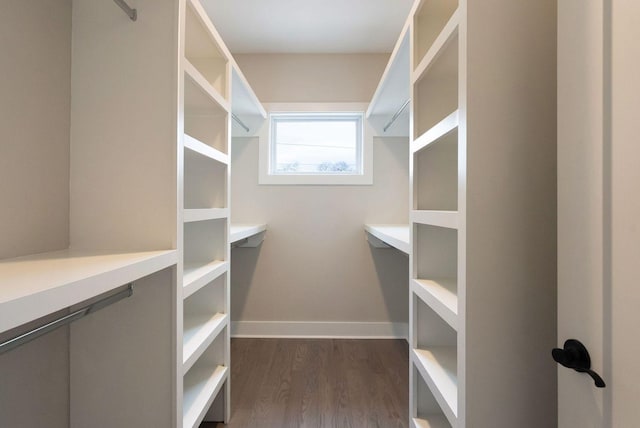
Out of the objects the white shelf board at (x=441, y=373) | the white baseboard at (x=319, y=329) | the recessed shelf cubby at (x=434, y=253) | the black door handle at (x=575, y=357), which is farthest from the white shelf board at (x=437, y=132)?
the white baseboard at (x=319, y=329)

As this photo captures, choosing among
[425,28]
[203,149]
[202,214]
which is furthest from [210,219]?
[425,28]

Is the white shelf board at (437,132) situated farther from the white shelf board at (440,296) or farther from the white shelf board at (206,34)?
the white shelf board at (206,34)

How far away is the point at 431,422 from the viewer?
1.21 metres

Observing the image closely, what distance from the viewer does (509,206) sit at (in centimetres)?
83

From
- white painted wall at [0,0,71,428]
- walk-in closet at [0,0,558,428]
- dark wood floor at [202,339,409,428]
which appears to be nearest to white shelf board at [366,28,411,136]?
walk-in closet at [0,0,558,428]

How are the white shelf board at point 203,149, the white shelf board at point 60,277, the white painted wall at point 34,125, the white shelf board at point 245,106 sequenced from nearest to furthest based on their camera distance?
the white shelf board at point 60,277 → the white painted wall at point 34,125 → the white shelf board at point 203,149 → the white shelf board at point 245,106

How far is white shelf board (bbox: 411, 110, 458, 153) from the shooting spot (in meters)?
0.92

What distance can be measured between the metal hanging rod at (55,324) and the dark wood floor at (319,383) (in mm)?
1015

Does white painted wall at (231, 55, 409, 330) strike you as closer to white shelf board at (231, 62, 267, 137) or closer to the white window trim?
the white window trim

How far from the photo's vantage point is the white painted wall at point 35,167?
32.5 inches

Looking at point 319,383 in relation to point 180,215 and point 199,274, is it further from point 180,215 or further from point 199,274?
point 180,215

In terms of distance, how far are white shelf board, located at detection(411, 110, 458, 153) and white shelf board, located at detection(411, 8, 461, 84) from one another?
0.20m

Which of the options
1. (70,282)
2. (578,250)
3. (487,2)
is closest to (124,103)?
(70,282)

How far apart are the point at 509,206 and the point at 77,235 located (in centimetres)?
126
